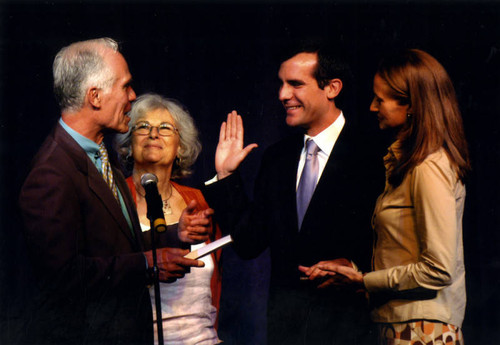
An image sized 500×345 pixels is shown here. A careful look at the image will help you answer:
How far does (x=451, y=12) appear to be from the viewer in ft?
15.4

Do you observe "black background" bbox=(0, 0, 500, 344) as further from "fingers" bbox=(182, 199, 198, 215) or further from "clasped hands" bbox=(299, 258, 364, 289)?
"clasped hands" bbox=(299, 258, 364, 289)

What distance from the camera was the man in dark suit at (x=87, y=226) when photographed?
3959 mm

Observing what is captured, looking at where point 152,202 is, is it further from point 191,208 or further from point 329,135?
point 329,135

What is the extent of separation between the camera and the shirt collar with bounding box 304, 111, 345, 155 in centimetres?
428

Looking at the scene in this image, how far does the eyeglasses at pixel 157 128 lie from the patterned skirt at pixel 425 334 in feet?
5.79

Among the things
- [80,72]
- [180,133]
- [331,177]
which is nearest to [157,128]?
[180,133]

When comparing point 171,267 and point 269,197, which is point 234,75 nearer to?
point 269,197

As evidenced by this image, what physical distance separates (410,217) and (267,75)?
1.33 meters

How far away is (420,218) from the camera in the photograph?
389 centimetres

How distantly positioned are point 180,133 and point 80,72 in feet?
2.31

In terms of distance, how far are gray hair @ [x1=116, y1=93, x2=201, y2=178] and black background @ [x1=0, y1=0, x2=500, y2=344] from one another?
0.20 ft

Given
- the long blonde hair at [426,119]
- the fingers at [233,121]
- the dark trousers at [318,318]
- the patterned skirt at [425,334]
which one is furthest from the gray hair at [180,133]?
the patterned skirt at [425,334]

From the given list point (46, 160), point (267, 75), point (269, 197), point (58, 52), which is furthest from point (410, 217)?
point (58, 52)

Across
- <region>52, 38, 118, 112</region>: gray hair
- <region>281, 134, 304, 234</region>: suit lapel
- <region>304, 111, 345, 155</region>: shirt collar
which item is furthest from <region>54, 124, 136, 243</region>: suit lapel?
<region>304, 111, 345, 155</region>: shirt collar
